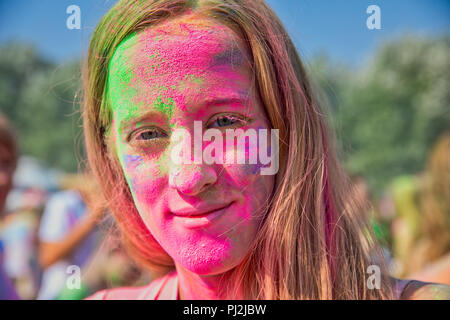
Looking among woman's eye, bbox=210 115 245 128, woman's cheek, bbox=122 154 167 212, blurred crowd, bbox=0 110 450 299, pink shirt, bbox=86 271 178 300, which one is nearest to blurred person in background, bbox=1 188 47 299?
blurred crowd, bbox=0 110 450 299

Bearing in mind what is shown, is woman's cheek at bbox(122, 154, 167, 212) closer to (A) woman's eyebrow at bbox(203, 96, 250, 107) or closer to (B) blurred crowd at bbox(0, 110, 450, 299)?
(A) woman's eyebrow at bbox(203, 96, 250, 107)

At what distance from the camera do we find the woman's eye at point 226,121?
1250 millimetres

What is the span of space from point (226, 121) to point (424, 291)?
794mm

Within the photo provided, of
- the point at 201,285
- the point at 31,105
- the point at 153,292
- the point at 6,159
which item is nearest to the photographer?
the point at 201,285

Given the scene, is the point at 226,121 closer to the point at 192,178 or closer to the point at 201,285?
the point at 192,178

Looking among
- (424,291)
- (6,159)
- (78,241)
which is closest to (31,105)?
(78,241)

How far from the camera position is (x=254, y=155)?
50.1 inches

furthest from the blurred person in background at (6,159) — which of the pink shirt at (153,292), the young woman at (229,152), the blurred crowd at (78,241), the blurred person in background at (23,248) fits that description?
the young woman at (229,152)

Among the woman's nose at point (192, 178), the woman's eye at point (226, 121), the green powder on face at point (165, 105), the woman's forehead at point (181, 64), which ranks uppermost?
the woman's forehead at point (181, 64)

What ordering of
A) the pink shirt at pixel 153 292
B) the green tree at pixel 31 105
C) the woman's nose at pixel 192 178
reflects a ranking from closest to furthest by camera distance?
the woman's nose at pixel 192 178 < the pink shirt at pixel 153 292 < the green tree at pixel 31 105

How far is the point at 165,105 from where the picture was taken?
1230 millimetres

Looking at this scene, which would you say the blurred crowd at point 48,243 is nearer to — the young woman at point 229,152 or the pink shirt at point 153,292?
the pink shirt at point 153,292

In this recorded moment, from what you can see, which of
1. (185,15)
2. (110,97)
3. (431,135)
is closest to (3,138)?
(110,97)
